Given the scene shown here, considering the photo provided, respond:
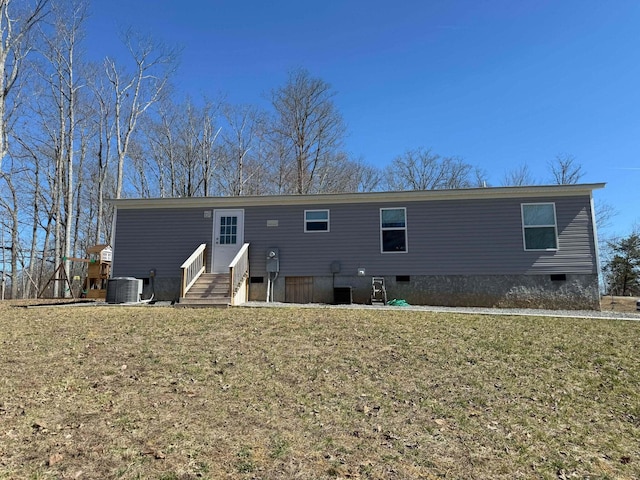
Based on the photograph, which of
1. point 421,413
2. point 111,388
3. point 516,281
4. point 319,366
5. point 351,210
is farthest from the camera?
point 351,210

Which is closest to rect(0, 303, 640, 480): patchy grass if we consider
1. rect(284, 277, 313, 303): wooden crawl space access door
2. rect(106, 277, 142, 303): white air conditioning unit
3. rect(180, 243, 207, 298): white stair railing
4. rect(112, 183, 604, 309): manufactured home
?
rect(180, 243, 207, 298): white stair railing

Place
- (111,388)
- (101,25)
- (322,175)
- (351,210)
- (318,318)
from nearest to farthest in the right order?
(111,388) → (318,318) → (351,210) → (101,25) → (322,175)

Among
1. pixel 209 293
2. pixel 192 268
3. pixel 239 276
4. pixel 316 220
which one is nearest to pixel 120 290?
pixel 192 268

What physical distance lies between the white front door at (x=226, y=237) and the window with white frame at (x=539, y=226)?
7995 mm

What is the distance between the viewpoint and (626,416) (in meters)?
3.99

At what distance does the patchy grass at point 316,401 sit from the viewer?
117 inches

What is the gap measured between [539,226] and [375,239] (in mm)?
4417

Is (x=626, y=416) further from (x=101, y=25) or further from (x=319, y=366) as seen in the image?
(x=101, y=25)

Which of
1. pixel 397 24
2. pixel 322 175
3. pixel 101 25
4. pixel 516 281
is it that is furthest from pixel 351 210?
pixel 101 25

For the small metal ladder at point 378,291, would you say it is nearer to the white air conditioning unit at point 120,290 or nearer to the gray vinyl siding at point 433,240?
the gray vinyl siding at point 433,240

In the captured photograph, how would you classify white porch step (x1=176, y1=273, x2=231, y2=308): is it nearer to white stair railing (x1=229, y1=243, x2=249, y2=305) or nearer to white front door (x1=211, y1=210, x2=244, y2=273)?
white stair railing (x1=229, y1=243, x2=249, y2=305)

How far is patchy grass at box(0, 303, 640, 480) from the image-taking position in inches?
117

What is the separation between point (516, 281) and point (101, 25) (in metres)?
19.7

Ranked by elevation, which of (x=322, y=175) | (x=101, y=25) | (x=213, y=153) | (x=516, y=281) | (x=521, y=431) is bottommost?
(x=521, y=431)
